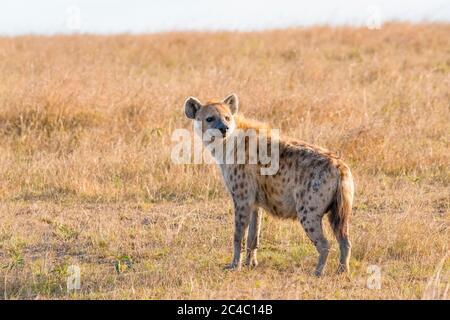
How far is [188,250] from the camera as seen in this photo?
6.09m

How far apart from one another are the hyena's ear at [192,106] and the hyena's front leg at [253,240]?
83 cm

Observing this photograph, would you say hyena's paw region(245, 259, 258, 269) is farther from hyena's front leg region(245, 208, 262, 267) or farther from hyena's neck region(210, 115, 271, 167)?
hyena's neck region(210, 115, 271, 167)

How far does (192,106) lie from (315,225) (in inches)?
53.6

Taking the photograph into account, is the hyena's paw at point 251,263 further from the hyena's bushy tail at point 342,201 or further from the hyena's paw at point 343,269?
the hyena's bushy tail at point 342,201

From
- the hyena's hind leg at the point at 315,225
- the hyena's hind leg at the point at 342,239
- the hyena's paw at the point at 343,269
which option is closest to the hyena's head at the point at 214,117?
the hyena's hind leg at the point at 315,225

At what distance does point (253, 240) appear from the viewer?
582cm

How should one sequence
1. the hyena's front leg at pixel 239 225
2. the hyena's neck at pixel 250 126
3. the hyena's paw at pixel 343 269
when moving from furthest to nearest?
the hyena's neck at pixel 250 126, the hyena's front leg at pixel 239 225, the hyena's paw at pixel 343 269

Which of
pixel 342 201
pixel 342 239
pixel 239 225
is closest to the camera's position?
pixel 342 201

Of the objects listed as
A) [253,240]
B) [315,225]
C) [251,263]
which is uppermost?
[315,225]

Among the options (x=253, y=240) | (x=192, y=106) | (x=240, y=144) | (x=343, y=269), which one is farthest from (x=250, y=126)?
(x=343, y=269)

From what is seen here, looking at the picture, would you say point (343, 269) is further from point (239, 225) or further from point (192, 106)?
point (192, 106)

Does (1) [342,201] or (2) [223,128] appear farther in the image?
(2) [223,128]

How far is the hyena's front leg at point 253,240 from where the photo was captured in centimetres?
582

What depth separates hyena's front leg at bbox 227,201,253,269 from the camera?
5.65 metres
